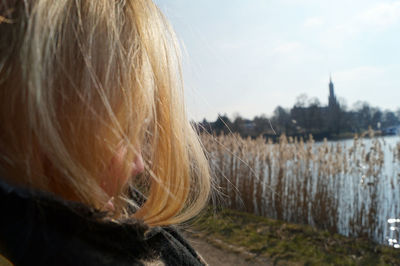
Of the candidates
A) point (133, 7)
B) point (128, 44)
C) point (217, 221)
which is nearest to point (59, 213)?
point (128, 44)

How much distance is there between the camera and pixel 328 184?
227 inches

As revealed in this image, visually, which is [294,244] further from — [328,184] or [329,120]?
[329,120]

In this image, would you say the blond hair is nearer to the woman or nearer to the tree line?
the woman

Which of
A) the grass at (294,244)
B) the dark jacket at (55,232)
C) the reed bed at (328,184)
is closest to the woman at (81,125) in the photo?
the dark jacket at (55,232)

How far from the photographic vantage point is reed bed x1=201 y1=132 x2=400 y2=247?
16.6 ft

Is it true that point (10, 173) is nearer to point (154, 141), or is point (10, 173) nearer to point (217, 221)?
point (154, 141)

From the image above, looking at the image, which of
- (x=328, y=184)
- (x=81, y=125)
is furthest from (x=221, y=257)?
(x=81, y=125)

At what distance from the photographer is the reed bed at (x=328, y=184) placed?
507cm

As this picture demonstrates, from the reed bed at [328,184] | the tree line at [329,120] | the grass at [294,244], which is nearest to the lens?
the grass at [294,244]

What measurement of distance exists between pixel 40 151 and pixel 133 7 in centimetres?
→ 40

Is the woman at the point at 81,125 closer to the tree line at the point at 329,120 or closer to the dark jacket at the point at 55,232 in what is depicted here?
the dark jacket at the point at 55,232

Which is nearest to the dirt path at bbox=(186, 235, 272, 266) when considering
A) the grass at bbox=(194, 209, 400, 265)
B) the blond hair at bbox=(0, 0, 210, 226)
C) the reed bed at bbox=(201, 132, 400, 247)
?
the grass at bbox=(194, 209, 400, 265)

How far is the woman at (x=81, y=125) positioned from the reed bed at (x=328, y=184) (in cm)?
366

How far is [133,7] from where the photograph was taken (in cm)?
70
